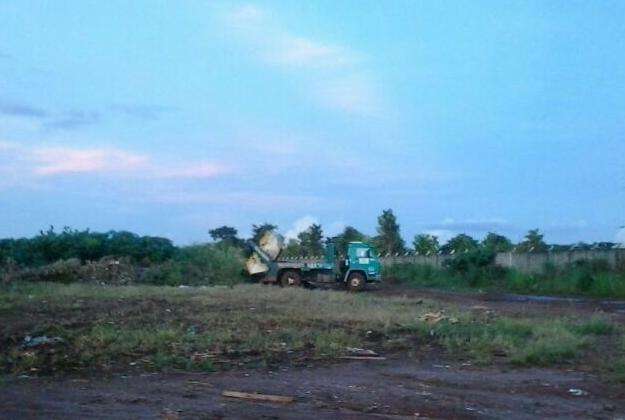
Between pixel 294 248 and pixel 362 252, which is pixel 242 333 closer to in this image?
pixel 362 252

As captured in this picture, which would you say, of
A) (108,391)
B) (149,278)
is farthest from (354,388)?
(149,278)

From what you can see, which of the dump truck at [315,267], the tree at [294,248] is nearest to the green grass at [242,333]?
the dump truck at [315,267]

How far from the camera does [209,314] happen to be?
2152 centimetres

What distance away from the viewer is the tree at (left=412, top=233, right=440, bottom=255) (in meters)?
72.9

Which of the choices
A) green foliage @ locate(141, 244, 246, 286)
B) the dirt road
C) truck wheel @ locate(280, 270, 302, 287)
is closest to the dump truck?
truck wheel @ locate(280, 270, 302, 287)

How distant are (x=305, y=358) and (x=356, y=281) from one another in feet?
91.0

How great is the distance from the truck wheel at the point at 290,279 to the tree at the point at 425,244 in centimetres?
3093

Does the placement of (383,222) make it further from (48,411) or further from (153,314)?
(48,411)

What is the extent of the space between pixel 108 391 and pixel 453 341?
7.88 meters

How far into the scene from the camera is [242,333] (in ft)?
58.2

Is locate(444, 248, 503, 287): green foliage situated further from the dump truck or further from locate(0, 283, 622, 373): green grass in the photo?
locate(0, 283, 622, 373): green grass

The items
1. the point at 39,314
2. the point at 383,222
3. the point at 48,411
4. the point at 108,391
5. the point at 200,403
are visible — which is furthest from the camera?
the point at 383,222

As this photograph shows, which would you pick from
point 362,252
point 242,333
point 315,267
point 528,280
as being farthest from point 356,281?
point 242,333

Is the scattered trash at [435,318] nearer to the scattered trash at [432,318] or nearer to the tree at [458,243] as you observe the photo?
the scattered trash at [432,318]
